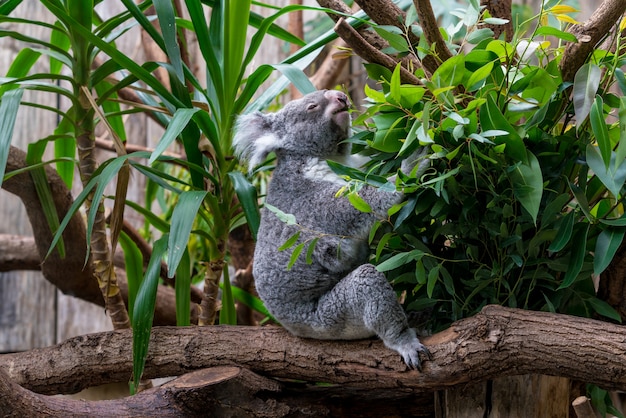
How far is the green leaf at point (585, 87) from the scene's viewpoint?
1.92m

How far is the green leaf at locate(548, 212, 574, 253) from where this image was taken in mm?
2037

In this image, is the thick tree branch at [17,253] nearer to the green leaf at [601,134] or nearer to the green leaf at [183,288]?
the green leaf at [183,288]

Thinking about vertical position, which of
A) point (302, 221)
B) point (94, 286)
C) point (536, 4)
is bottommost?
point (94, 286)

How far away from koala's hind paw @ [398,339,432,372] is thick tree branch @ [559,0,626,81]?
3.32 ft

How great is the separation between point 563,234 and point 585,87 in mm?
447

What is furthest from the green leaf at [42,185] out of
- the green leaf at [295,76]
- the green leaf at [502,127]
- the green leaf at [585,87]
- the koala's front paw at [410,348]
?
the green leaf at [585,87]

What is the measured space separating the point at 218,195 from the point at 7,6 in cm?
122

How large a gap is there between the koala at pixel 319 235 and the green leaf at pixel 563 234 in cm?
52

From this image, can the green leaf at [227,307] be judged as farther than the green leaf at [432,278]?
Yes

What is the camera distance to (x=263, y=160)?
3.02 m

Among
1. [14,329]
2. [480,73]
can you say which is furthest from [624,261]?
[14,329]

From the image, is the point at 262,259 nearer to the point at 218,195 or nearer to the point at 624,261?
the point at 218,195

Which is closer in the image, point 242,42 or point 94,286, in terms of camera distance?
point 242,42

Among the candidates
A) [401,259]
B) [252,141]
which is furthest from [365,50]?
[252,141]
